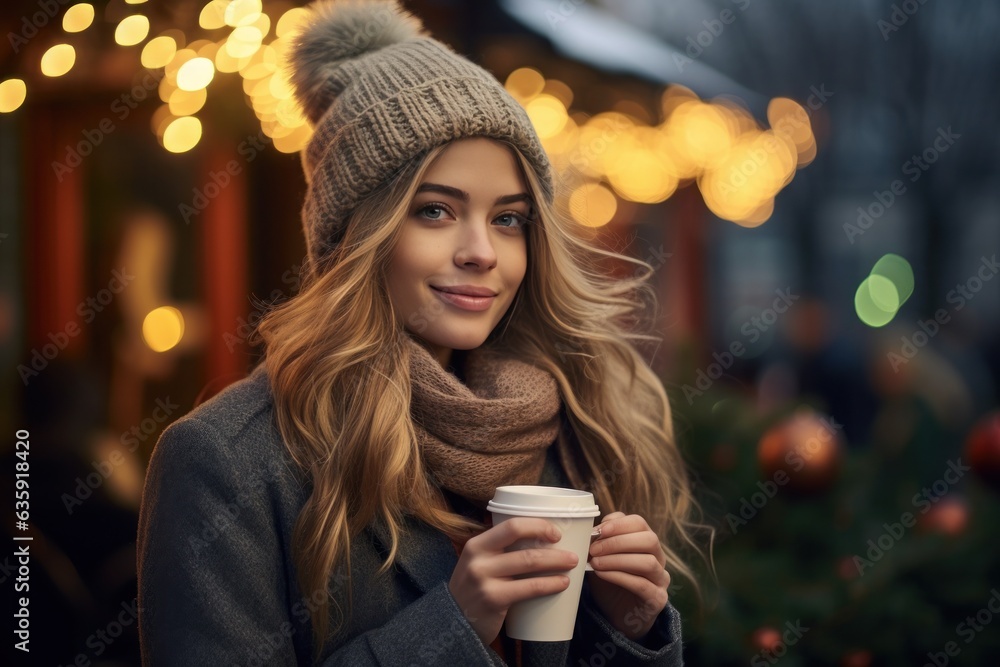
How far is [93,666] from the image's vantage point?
3.80 metres

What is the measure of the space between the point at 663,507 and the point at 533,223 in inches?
32.6

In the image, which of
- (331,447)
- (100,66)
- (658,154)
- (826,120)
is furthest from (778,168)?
(331,447)

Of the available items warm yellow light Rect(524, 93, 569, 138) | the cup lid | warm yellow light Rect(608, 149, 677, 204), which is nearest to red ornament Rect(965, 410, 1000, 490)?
the cup lid

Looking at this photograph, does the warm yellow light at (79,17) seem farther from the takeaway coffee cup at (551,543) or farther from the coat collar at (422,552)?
the takeaway coffee cup at (551,543)

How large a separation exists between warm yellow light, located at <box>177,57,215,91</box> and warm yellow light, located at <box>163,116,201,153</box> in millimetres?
626

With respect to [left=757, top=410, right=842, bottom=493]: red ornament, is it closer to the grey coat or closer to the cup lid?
the grey coat

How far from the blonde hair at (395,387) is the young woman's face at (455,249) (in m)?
0.04

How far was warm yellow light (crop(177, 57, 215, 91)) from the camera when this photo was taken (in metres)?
3.90

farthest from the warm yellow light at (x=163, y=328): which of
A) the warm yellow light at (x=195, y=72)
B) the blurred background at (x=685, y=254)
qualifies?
the warm yellow light at (x=195, y=72)

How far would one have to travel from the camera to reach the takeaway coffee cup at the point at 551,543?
62.8 inches

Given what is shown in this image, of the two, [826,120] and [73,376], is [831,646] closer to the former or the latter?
[73,376]

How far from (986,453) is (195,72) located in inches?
133

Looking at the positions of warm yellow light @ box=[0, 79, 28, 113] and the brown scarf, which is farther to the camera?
warm yellow light @ box=[0, 79, 28, 113]

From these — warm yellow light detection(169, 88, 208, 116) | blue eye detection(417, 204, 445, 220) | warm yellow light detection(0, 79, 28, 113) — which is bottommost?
warm yellow light detection(169, 88, 208, 116)
